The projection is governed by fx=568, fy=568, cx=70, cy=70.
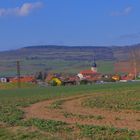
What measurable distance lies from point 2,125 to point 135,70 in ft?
452

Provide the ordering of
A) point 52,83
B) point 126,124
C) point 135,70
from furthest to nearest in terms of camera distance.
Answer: point 135,70 < point 52,83 < point 126,124

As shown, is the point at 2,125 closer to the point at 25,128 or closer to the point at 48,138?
the point at 25,128

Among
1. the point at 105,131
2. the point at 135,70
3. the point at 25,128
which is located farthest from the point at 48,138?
the point at 135,70

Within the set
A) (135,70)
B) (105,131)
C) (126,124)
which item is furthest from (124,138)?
(135,70)

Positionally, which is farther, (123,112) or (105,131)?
(123,112)

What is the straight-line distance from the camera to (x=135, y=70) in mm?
157750


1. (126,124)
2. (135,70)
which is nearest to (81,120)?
(126,124)

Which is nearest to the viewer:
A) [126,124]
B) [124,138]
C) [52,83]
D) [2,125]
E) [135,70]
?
[124,138]

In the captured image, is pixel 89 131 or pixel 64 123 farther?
pixel 64 123

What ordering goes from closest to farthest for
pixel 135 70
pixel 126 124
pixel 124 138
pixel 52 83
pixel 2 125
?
1. pixel 124 138
2. pixel 126 124
3. pixel 2 125
4. pixel 52 83
5. pixel 135 70

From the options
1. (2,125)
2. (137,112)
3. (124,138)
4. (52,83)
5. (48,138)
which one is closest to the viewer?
(124,138)

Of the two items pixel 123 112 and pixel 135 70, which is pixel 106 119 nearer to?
pixel 123 112

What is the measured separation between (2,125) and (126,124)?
16.4ft

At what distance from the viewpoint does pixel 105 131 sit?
17.1 m
